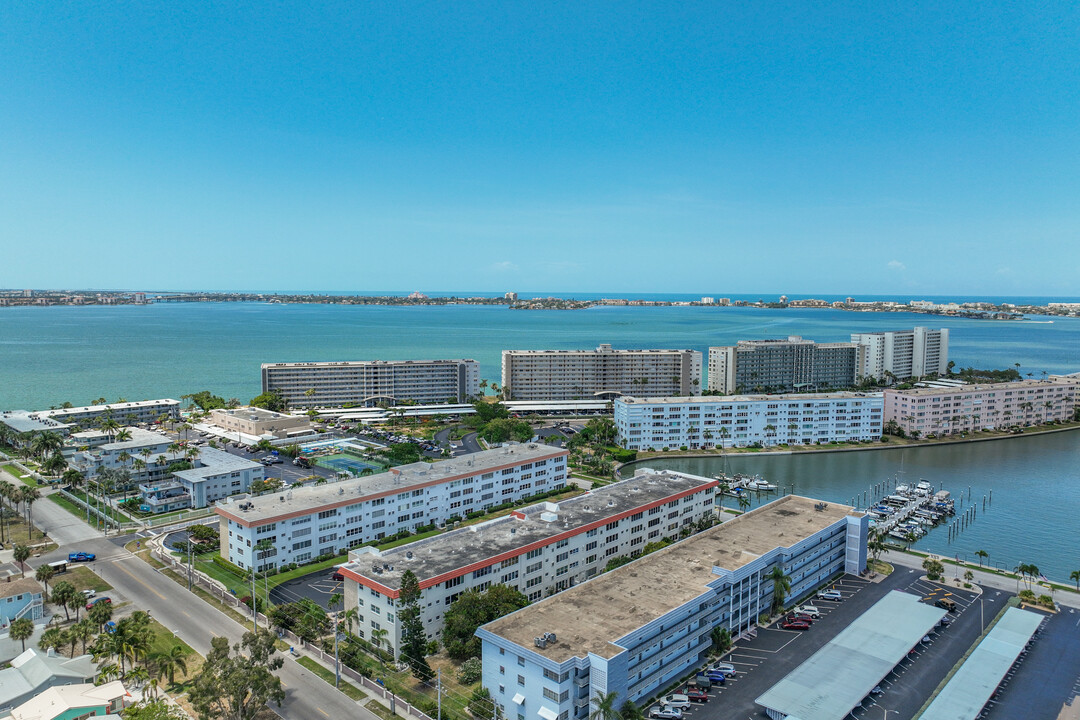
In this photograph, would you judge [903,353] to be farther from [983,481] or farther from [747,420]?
[983,481]

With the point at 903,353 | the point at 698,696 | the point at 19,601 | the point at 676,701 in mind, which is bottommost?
the point at 698,696

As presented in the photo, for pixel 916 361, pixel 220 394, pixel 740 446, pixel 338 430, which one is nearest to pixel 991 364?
pixel 916 361

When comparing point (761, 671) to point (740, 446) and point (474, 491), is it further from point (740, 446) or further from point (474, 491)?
point (740, 446)

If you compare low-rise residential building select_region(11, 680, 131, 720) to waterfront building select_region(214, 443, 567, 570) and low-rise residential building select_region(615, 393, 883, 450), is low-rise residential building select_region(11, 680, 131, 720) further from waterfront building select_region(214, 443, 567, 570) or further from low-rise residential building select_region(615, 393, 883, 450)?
low-rise residential building select_region(615, 393, 883, 450)

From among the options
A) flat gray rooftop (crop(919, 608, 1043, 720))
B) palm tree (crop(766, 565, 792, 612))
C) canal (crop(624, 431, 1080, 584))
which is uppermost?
palm tree (crop(766, 565, 792, 612))

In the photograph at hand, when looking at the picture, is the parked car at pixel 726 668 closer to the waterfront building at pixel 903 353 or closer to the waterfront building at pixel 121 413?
the waterfront building at pixel 121 413

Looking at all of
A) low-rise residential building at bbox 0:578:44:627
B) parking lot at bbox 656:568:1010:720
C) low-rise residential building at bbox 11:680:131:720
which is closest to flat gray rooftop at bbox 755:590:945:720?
parking lot at bbox 656:568:1010:720

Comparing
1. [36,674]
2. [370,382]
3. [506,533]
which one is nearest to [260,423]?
[370,382]
